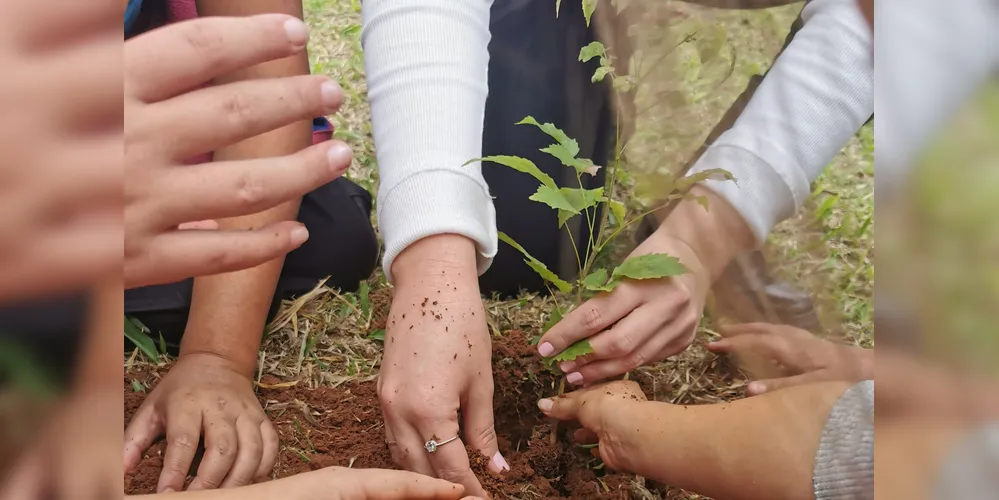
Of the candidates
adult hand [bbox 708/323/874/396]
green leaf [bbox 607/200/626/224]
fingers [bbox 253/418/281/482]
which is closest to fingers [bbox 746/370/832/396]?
adult hand [bbox 708/323/874/396]

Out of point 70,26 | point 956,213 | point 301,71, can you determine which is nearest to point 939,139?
point 956,213

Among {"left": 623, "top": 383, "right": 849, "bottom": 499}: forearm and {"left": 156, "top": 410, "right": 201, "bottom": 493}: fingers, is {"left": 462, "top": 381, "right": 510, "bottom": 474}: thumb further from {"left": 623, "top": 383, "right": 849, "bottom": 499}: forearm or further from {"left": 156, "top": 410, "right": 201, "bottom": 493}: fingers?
{"left": 156, "top": 410, "right": 201, "bottom": 493}: fingers

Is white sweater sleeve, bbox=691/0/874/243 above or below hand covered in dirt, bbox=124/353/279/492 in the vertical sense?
above

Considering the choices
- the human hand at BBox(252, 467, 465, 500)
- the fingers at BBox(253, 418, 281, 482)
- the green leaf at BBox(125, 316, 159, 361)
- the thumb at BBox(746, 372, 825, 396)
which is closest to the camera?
the thumb at BBox(746, 372, 825, 396)

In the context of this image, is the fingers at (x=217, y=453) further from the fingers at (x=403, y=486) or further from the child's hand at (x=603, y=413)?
the child's hand at (x=603, y=413)

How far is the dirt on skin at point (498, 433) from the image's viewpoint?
0.62m

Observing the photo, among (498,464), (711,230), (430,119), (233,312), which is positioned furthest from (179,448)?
(711,230)

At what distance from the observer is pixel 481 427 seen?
623mm

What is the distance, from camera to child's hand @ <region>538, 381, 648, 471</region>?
61cm

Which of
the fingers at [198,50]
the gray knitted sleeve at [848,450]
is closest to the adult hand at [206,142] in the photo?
the fingers at [198,50]

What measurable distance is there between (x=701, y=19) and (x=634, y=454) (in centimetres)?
40

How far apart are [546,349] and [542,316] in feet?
0.59

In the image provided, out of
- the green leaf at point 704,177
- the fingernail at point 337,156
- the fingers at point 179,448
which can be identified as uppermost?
→ the fingernail at point 337,156

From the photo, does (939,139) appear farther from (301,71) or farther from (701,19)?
(301,71)
